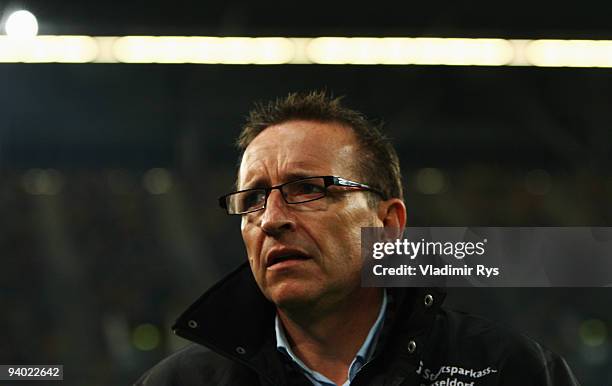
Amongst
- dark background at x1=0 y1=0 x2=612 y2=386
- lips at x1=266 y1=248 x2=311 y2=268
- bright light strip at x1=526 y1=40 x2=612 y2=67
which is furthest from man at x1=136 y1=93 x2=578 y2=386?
bright light strip at x1=526 y1=40 x2=612 y2=67

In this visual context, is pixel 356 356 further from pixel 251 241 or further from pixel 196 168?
pixel 196 168

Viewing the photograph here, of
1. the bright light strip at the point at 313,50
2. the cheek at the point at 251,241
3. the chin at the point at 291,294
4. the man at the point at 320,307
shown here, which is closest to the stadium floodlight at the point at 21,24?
the bright light strip at the point at 313,50

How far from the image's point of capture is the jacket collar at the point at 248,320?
109 centimetres

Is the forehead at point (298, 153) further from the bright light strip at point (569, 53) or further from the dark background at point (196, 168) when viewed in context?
the bright light strip at point (569, 53)

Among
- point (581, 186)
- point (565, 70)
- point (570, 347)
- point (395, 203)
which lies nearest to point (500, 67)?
point (565, 70)

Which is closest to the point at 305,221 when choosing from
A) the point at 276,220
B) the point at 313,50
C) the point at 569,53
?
the point at 276,220

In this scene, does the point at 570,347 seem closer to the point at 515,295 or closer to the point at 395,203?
the point at 515,295

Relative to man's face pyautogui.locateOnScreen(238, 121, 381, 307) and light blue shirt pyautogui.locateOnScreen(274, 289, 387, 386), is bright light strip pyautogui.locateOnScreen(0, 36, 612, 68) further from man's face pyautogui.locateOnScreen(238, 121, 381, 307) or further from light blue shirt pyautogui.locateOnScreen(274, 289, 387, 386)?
light blue shirt pyautogui.locateOnScreen(274, 289, 387, 386)

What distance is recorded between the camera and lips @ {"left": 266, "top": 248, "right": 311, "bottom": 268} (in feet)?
3.56

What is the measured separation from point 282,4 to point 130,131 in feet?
2.23

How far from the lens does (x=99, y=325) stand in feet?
8.13

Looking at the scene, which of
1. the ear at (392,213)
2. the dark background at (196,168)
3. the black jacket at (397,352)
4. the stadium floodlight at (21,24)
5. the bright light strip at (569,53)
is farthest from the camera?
the dark background at (196,168)

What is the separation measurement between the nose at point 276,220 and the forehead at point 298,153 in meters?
0.05

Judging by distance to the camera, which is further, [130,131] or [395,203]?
[130,131]
